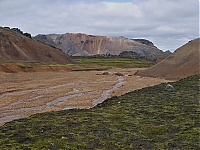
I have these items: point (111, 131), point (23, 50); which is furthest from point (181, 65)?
point (23, 50)

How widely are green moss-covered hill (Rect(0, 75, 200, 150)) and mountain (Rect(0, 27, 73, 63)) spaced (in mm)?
96616

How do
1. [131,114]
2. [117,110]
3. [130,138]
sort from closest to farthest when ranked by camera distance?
1. [130,138]
2. [131,114]
3. [117,110]

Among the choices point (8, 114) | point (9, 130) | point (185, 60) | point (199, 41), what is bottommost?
point (8, 114)

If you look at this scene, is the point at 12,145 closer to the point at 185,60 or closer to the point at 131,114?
the point at 131,114

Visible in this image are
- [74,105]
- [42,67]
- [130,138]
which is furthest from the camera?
[42,67]

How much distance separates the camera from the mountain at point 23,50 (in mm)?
114037

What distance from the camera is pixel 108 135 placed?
1222cm

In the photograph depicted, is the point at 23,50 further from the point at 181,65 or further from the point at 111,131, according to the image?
the point at 111,131

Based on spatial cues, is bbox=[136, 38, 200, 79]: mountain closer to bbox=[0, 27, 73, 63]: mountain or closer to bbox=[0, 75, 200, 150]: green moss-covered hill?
bbox=[0, 75, 200, 150]: green moss-covered hill

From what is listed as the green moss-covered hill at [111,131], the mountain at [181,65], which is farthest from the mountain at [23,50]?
the green moss-covered hill at [111,131]

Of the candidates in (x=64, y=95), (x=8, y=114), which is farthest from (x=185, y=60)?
(x=8, y=114)

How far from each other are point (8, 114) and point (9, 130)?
13.2 m

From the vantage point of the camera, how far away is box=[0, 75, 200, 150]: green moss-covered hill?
35.8 feet

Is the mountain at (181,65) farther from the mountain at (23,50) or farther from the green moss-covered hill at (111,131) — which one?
the mountain at (23,50)
